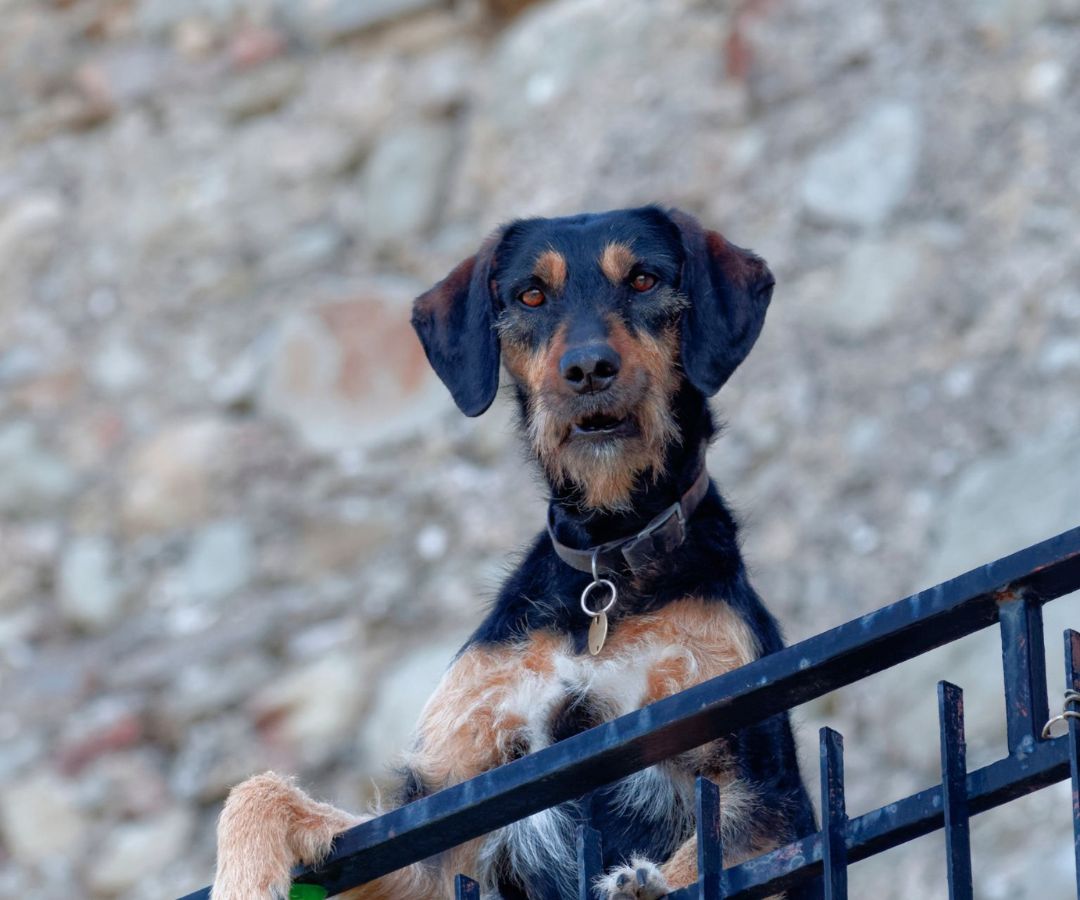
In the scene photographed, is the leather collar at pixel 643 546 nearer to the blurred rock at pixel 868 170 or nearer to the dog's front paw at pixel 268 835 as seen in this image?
the dog's front paw at pixel 268 835

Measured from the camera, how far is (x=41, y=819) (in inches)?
262

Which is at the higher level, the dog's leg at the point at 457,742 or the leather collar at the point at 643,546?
the leather collar at the point at 643,546

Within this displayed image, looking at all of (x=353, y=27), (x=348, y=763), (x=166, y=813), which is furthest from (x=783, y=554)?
(x=353, y=27)

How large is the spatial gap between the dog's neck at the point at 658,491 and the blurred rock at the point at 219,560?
9.61 ft

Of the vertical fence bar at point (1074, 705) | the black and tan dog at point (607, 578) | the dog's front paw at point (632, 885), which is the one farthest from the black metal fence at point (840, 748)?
the black and tan dog at point (607, 578)

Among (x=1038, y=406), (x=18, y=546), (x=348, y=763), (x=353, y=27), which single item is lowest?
(x=348, y=763)

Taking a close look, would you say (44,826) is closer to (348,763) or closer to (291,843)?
(348,763)

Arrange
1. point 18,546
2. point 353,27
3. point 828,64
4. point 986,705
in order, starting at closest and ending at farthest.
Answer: point 986,705 < point 828,64 < point 18,546 < point 353,27

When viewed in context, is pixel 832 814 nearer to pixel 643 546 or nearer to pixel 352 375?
pixel 643 546

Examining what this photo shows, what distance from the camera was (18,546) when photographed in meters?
7.33

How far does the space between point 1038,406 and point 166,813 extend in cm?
293

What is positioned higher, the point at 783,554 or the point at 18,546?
the point at 18,546

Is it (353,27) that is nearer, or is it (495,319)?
(495,319)

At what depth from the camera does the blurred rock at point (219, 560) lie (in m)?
6.94
